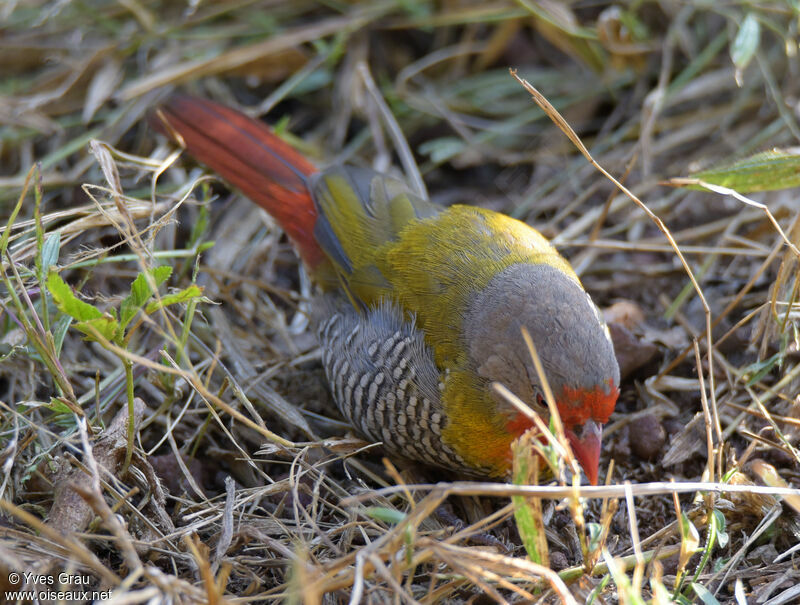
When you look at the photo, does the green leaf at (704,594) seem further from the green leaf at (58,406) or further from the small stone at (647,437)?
the green leaf at (58,406)

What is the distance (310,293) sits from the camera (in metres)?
3.50

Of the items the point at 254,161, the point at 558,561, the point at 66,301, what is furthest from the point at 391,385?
the point at 254,161

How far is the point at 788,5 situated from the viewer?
11.7ft

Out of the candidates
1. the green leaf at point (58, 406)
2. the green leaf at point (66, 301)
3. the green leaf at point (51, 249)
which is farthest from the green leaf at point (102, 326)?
the green leaf at point (51, 249)

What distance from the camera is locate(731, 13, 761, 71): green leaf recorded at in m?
3.24

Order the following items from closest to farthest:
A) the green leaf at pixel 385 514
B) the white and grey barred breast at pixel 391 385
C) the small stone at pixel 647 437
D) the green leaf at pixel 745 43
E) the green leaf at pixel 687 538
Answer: the green leaf at pixel 385 514
the green leaf at pixel 687 538
the white and grey barred breast at pixel 391 385
the small stone at pixel 647 437
the green leaf at pixel 745 43

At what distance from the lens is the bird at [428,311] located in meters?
2.41

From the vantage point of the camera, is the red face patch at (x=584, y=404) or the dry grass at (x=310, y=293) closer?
the dry grass at (x=310, y=293)

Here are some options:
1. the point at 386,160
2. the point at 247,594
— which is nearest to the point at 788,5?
the point at 386,160

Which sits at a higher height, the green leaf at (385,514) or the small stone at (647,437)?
the green leaf at (385,514)

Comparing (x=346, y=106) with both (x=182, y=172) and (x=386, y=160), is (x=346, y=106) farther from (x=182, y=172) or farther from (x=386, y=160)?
(x=182, y=172)

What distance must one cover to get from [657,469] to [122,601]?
6.26ft

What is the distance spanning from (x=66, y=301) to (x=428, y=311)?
120cm

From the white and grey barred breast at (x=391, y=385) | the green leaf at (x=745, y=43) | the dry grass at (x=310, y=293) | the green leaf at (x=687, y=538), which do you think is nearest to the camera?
the green leaf at (x=687, y=538)
